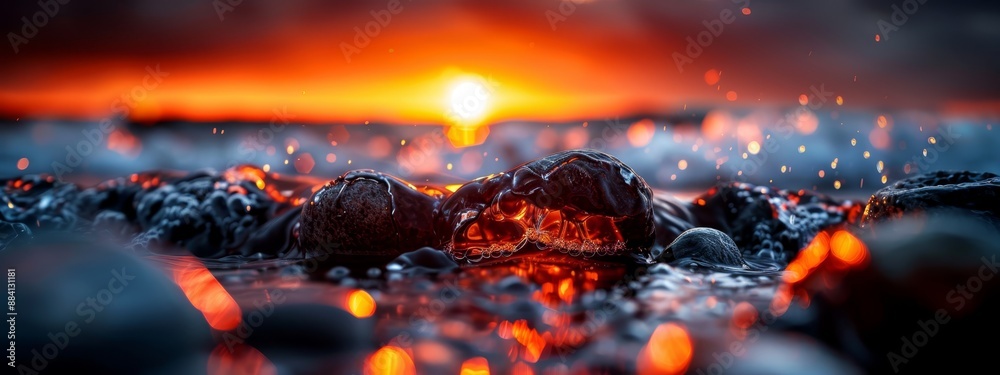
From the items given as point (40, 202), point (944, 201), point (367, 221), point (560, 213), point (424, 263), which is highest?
point (944, 201)

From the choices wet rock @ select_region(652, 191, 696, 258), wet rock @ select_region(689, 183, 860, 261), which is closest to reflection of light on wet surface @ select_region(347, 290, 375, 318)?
wet rock @ select_region(652, 191, 696, 258)

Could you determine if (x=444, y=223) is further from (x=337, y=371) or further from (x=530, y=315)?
(x=337, y=371)

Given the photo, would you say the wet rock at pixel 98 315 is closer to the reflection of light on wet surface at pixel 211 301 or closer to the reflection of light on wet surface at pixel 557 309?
the reflection of light on wet surface at pixel 211 301

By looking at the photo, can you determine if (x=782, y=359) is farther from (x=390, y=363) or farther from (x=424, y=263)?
(x=424, y=263)

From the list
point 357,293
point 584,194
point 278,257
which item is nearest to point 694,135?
point 584,194

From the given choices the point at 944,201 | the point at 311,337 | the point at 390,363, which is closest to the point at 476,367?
the point at 390,363

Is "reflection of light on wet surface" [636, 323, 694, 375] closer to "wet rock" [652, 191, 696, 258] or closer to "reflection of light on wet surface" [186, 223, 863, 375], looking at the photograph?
"reflection of light on wet surface" [186, 223, 863, 375]
